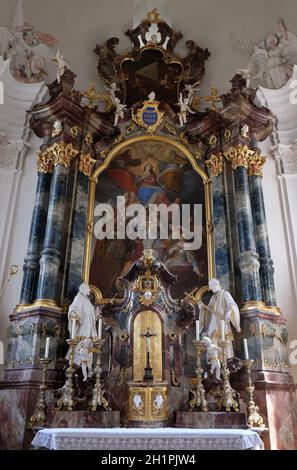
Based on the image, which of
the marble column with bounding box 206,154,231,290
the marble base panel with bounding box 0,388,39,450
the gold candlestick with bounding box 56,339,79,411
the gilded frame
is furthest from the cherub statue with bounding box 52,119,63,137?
the marble base panel with bounding box 0,388,39,450

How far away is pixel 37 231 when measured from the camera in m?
8.06

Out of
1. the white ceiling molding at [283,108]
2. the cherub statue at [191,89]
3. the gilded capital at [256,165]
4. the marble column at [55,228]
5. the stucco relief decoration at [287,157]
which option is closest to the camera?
the marble column at [55,228]

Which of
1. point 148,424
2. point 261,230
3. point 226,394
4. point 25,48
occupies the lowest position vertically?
point 148,424

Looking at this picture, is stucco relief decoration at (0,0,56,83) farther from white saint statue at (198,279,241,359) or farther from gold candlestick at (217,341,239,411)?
gold candlestick at (217,341,239,411)

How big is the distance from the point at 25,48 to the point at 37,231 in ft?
16.4

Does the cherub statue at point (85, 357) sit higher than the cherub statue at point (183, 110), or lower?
lower

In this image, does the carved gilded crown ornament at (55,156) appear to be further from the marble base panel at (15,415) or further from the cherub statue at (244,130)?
the marble base panel at (15,415)

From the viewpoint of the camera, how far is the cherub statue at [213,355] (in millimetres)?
6461

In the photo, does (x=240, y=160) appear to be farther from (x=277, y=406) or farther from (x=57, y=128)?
(x=277, y=406)

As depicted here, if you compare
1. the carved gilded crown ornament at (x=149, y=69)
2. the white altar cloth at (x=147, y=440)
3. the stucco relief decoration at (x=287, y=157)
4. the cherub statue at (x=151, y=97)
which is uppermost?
the carved gilded crown ornament at (x=149, y=69)

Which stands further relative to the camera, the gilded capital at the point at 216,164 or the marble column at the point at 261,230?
the gilded capital at the point at 216,164

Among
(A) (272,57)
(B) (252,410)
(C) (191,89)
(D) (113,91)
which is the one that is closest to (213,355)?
(B) (252,410)

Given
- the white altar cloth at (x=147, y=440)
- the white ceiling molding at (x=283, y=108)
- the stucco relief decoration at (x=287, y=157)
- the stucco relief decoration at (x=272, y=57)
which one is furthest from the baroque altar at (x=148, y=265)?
the stucco relief decoration at (x=272, y=57)

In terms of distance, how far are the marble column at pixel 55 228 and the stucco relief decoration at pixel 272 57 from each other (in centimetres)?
492
